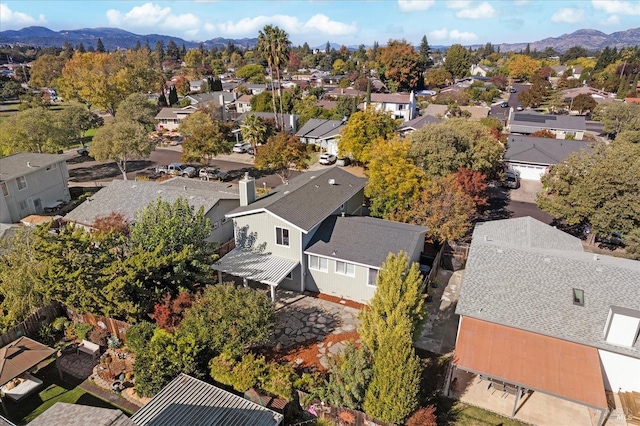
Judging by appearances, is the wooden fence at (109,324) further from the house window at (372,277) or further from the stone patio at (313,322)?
the house window at (372,277)

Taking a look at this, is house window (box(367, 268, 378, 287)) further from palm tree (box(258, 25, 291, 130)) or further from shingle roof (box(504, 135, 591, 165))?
palm tree (box(258, 25, 291, 130))

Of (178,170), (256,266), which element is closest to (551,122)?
(178,170)

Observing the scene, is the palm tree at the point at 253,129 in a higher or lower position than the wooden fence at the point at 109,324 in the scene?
higher

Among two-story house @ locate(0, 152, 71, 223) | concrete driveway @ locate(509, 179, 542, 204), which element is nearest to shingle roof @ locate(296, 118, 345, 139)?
concrete driveway @ locate(509, 179, 542, 204)

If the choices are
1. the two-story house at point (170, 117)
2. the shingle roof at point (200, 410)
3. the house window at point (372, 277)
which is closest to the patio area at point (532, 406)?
the house window at point (372, 277)

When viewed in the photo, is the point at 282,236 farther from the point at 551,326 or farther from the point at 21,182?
the point at 21,182

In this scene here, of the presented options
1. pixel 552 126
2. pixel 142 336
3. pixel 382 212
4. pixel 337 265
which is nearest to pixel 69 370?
pixel 142 336
